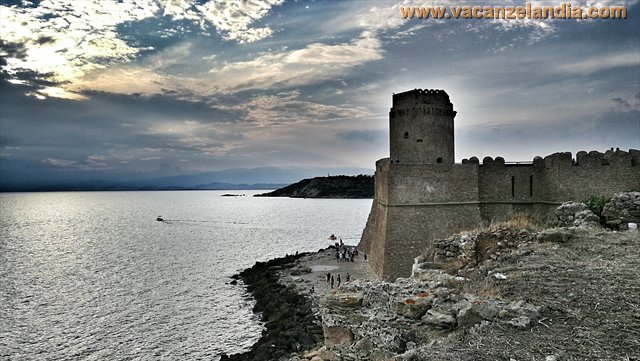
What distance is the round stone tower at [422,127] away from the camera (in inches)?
1190

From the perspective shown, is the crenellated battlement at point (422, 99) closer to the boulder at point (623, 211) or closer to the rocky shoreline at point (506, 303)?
the boulder at point (623, 211)

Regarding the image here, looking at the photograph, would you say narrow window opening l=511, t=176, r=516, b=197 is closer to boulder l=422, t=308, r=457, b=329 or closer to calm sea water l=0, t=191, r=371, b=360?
calm sea water l=0, t=191, r=371, b=360

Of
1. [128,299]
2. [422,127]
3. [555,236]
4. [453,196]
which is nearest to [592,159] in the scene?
[453,196]

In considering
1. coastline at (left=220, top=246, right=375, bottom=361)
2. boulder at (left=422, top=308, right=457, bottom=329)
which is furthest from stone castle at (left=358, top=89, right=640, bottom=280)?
boulder at (left=422, top=308, right=457, bottom=329)

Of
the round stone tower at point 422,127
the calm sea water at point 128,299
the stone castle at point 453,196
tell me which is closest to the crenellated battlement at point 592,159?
the stone castle at point 453,196

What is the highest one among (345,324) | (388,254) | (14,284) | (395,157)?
(395,157)

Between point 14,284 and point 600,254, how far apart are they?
167 feet

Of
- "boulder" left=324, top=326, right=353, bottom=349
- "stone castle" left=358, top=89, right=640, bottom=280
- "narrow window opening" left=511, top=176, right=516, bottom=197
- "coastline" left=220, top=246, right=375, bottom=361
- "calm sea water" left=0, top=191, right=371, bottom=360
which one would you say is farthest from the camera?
"narrow window opening" left=511, top=176, right=516, bottom=197

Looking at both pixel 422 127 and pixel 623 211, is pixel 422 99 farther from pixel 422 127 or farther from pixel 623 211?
pixel 623 211

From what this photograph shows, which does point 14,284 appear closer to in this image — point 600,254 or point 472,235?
point 472,235

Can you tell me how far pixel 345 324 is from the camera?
7.93m

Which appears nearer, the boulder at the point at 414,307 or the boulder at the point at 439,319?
the boulder at the point at 439,319

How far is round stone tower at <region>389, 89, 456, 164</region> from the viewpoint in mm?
30219

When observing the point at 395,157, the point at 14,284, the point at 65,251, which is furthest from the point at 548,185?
the point at 65,251
